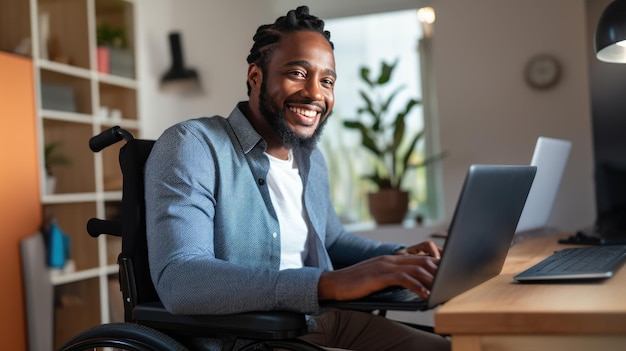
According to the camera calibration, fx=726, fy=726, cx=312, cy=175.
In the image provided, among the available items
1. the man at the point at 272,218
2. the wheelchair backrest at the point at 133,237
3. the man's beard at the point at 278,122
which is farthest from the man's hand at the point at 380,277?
the man's beard at the point at 278,122

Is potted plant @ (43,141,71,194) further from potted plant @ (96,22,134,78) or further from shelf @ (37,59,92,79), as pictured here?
potted plant @ (96,22,134,78)

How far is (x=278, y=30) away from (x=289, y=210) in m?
0.44

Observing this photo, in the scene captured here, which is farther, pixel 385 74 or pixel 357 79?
pixel 357 79

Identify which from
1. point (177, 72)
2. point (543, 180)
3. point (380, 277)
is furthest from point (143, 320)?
point (177, 72)

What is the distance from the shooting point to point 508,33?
4.00 m

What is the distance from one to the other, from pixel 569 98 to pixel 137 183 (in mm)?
3004

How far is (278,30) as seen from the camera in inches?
69.0

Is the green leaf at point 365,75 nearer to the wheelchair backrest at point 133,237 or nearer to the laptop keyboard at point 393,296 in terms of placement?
the wheelchair backrest at point 133,237

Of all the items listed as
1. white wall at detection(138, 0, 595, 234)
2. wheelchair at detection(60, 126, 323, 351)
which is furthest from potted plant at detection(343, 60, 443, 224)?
wheelchair at detection(60, 126, 323, 351)

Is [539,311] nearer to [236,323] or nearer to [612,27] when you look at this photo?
[236,323]

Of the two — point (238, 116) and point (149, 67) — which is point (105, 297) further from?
point (238, 116)

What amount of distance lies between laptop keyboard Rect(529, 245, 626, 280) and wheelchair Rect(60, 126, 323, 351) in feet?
1.67

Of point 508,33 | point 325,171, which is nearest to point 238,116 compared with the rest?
point 325,171

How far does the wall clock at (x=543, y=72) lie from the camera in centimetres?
390
